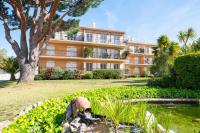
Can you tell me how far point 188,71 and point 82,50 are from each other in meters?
30.4

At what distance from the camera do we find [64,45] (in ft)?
150

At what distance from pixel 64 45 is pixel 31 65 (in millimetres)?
21695

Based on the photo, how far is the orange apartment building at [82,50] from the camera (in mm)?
44094

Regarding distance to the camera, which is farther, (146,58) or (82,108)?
(146,58)

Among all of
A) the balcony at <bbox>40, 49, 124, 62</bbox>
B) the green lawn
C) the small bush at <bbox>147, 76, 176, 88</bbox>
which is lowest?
the green lawn

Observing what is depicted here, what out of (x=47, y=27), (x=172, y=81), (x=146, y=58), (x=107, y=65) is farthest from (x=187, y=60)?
(x=146, y=58)

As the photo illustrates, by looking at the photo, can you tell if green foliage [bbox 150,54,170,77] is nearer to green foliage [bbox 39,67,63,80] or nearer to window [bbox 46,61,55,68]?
green foliage [bbox 39,67,63,80]

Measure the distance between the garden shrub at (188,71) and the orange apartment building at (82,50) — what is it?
27.9 metres

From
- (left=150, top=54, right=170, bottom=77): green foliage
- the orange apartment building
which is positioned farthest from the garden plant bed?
the orange apartment building

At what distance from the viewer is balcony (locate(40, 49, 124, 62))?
43241 mm

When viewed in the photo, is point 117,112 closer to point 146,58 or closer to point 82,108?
point 82,108

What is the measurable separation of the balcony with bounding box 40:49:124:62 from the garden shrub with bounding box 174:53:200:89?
28.0 m

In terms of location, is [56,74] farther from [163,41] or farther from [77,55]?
[163,41]

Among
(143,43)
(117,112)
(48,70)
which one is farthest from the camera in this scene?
(143,43)
